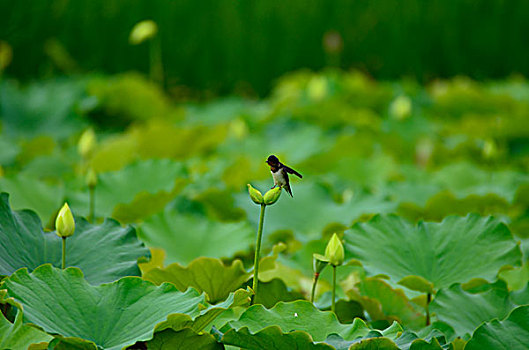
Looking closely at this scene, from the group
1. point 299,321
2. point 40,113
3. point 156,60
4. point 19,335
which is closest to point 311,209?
point 299,321

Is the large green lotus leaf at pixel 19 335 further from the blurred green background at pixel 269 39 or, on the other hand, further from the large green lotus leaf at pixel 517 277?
the blurred green background at pixel 269 39

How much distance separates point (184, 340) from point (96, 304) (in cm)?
13

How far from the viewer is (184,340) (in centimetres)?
75

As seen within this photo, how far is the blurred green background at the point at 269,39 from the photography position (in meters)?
3.80

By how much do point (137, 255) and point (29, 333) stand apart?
256mm

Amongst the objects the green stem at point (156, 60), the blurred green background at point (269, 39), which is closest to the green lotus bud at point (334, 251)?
the green stem at point (156, 60)

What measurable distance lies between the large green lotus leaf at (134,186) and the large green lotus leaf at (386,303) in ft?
1.79

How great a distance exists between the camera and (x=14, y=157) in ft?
6.22

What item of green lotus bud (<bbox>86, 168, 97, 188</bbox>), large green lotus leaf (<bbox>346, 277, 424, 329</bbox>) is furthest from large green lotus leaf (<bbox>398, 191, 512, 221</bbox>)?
green lotus bud (<bbox>86, 168, 97, 188</bbox>)

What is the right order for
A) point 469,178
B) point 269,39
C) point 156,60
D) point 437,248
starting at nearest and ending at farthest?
1. point 437,248
2. point 469,178
3. point 156,60
4. point 269,39

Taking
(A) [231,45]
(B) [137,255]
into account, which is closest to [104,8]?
(A) [231,45]

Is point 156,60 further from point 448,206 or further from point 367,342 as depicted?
point 367,342

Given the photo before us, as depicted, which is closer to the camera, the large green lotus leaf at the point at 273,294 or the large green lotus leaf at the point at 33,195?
the large green lotus leaf at the point at 273,294

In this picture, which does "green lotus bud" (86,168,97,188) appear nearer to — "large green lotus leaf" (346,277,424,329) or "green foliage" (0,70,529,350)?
"green foliage" (0,70,529,350)
